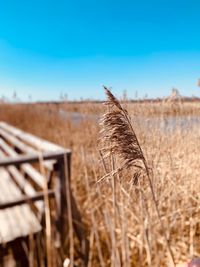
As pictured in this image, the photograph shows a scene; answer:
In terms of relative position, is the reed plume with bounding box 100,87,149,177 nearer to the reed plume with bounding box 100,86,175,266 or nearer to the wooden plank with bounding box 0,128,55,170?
the reed plume with bounding box 100,86,175,266

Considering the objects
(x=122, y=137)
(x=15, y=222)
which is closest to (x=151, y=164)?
(x=122, y=137)

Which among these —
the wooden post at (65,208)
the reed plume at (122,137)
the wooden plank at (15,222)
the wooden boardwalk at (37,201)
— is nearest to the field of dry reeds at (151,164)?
the reed plume at (122,137)

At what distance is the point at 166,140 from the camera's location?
102 centimetres

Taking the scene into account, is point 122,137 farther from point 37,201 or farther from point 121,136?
point 37,201

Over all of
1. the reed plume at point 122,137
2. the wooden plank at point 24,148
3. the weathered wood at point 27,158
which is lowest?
the wooden plank at point 24,148

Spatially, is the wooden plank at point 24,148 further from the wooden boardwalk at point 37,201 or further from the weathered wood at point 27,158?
the weathered wood at point 27,158

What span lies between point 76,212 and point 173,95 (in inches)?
68.8

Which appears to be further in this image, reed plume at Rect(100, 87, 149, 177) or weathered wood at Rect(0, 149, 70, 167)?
weathered wood at Rect(0, 149, 70, 167)

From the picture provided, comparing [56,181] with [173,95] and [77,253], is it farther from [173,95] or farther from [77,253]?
[173,95]

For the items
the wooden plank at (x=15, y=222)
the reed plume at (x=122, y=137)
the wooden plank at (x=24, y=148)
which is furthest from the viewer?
the wooden plank at (x=24, y=148)

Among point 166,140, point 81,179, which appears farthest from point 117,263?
point 81,179

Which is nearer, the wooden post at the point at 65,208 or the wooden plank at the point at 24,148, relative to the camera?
the wooden post at the point at 65,208

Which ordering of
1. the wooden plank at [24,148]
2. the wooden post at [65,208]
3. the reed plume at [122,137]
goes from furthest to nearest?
1. the wooden plank at [24,148]
2. the wooden post at [65,208]
3. the reed plume at [122,137]

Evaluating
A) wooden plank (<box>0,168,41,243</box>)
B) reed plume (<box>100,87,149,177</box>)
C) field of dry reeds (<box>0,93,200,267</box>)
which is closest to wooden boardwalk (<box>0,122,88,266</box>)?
wooden plank (<box>0,168,41,243</box>)
